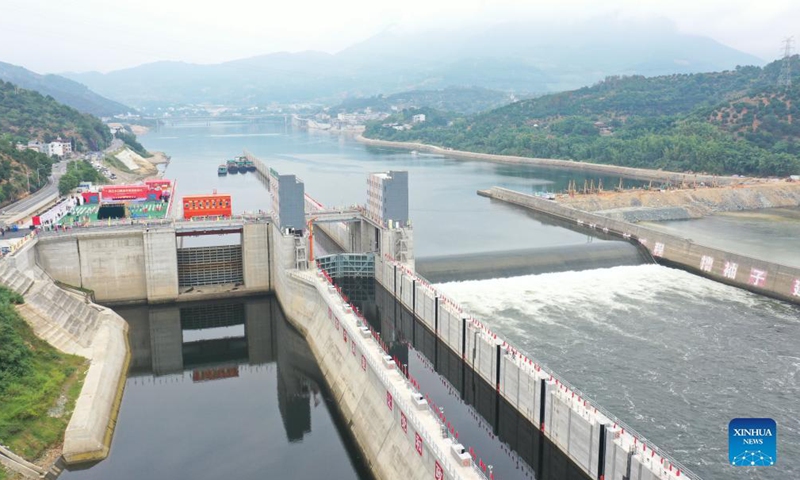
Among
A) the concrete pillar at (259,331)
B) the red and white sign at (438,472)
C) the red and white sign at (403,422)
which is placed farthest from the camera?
the concrete pillar at (259,331)

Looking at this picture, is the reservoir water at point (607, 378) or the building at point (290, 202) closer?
the reservoir water at point (607, 378)

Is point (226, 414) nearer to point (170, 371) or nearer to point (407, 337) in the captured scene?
point (170, 371)

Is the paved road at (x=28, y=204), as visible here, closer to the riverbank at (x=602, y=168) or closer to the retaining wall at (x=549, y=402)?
the retaining wall at (x=549, y=402)

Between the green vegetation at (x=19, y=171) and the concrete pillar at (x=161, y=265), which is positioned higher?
the green vegetation at (x=19, y=171)

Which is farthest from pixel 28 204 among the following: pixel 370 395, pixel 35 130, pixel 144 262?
pixel 35 130

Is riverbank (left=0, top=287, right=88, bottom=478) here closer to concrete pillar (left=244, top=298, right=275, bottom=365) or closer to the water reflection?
the water reflection

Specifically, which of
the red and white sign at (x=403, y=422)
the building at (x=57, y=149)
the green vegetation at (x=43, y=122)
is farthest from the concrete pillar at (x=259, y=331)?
the green vegetation at (x=43, y=122)
